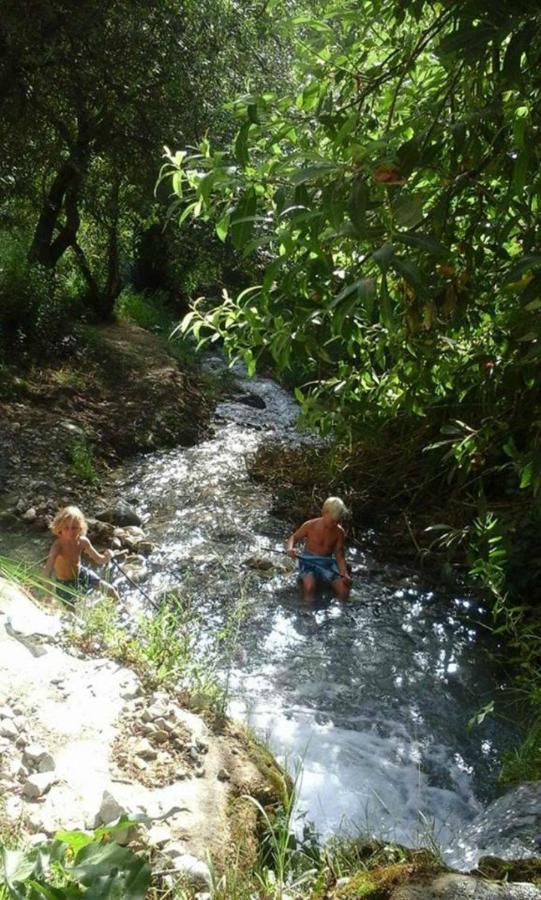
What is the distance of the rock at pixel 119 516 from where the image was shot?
8.71 meters

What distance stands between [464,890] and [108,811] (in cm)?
125

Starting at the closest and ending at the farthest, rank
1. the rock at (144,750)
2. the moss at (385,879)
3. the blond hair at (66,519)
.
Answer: the moss at (385,879), the rock at (144,750), the blond hair at (66,519)

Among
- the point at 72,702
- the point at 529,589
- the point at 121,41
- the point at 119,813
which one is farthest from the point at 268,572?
the point at 121,41

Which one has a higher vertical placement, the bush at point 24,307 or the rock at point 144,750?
the bush at point 24,307

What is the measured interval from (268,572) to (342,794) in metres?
3.46

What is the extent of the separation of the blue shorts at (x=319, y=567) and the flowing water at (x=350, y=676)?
23cm

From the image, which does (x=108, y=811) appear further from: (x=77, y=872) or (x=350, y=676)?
(x=350, y=676)

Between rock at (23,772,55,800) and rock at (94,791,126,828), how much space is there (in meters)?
0.30

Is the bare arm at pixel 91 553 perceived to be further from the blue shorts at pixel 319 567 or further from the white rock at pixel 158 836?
the white rock at pixel 158 836

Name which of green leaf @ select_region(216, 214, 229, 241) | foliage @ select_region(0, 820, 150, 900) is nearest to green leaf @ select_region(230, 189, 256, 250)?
green leaf @ select_region(216, 214, 229, 241)

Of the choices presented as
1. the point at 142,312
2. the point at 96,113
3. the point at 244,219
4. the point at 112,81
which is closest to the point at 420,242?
the point at 244,219

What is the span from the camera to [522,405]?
2855 mm

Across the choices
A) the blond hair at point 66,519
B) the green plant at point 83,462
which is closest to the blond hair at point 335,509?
the blond hair at point 66,519

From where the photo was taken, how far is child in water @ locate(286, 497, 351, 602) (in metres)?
7.88
